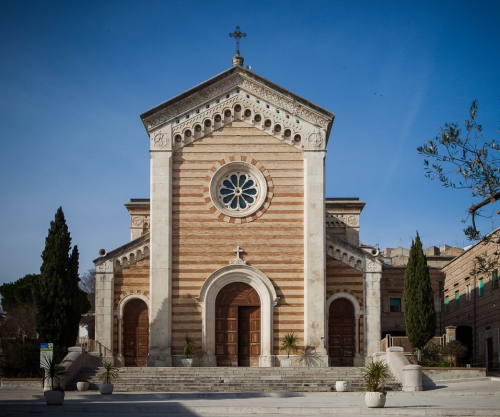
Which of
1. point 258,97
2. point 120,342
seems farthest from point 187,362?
point 258,97

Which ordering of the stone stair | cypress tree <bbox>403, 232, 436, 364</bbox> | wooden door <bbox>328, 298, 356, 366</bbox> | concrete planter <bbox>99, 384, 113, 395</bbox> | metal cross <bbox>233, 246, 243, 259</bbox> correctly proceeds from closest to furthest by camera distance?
concrete planter <bbox>99, 384, 113, 395</bbox> < the stone stair < metal cross <bbox>233, 246, 243, 259</bbox> < cypress tree <bbox>403, 232, 436, 364</bbox> < wooden door <bbox>328, 298, 356, 366</bbox>

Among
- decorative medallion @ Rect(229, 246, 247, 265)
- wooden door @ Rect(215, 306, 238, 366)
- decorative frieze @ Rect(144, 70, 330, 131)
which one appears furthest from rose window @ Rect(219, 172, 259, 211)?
wooden door @ Rect(215, 306, 238, 366)

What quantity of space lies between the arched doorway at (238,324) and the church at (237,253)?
0.05 meters

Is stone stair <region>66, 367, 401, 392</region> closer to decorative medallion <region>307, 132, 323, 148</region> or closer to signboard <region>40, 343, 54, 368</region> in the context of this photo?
signboard <region>40, 343, 54, 368</region>

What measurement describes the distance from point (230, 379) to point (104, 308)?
815cm

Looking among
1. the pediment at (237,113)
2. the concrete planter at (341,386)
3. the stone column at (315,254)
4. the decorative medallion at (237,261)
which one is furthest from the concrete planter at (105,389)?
the pediment at (237,113)

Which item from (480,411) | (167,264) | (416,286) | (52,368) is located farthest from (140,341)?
(480,411)

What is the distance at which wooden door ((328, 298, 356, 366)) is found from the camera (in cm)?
3809

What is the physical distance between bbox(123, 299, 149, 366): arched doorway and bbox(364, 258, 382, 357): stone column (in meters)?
10.5

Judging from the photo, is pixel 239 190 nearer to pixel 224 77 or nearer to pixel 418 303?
pixel 224 77

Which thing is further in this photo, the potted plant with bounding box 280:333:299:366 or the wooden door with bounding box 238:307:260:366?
the wooden door with bounding box 238:307:260:366

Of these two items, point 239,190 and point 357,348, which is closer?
point 357,348

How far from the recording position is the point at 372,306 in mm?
37875

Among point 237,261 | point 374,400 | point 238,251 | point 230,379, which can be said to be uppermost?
point 238,251
